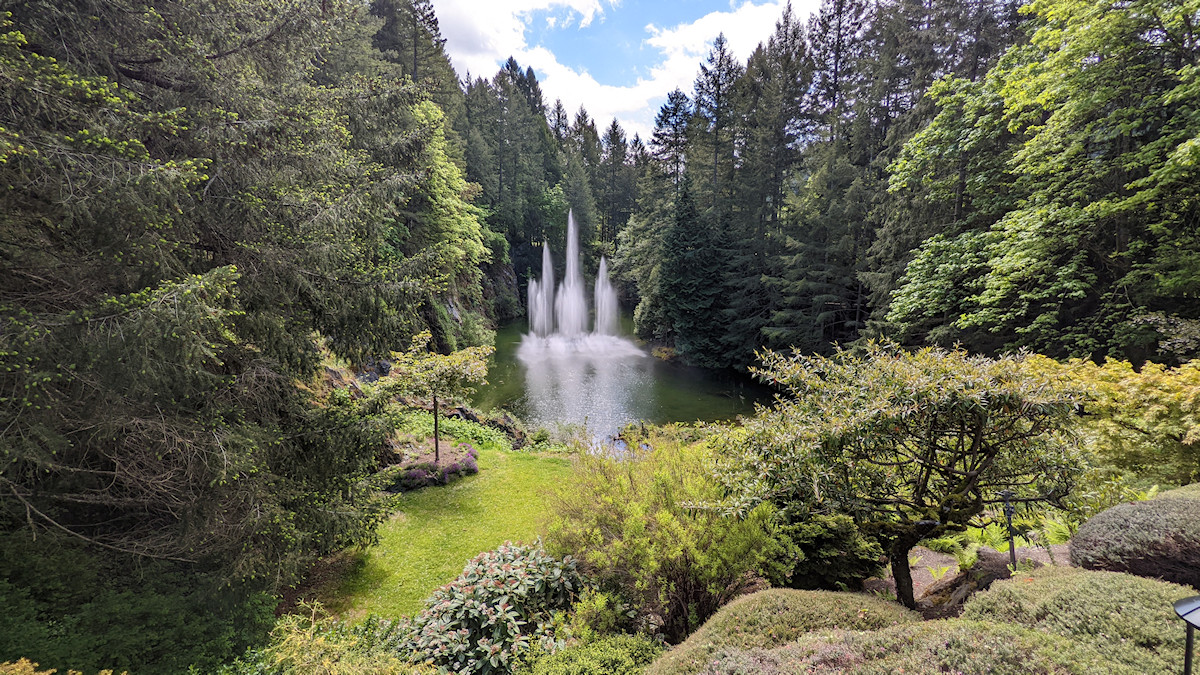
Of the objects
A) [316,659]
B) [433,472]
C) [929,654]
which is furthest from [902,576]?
[433,472]

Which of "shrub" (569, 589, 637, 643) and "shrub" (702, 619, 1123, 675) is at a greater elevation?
"shrub" (702, 619, 1123, 675)

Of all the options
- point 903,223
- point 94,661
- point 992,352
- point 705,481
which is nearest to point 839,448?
point 705,481

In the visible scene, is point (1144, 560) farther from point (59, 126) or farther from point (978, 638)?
point (59, 126)

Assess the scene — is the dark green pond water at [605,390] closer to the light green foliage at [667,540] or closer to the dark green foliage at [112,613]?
the light green foliage at [667,540]

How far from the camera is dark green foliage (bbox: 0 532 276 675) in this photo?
3115 mm

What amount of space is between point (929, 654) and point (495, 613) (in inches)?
142

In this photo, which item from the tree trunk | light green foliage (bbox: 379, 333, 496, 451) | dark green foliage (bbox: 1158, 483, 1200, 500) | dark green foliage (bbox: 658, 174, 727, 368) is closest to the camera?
dark green foliage (bbox: 1158, 483, 1200, 500)

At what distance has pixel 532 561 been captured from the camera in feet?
16.5

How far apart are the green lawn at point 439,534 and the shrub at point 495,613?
0.78 metres

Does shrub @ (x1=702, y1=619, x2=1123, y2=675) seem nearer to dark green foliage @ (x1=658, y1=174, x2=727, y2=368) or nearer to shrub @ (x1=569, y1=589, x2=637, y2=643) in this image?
shrub @ (x1=569, y1=589, x2=637, y2=643)

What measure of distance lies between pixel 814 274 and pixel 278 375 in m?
19.3

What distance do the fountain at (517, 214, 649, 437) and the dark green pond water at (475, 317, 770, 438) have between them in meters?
0.04

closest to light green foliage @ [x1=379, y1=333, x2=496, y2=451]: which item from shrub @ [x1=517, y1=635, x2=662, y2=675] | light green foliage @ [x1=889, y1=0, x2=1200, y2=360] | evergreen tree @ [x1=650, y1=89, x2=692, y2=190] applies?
shrub @ [x1=517, y1=635, x2=662, y2=675]

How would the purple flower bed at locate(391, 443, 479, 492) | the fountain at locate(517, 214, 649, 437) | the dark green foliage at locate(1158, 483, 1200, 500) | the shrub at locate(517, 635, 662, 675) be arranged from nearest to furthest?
the shrub at locate(517, 635, 662, 675), the dark green foliage at locate(1158, 483, 1200, 500), the purple flower bed at locate(391, 443, 479, 492), the fountain at locate(517, 214, 649, 437)
